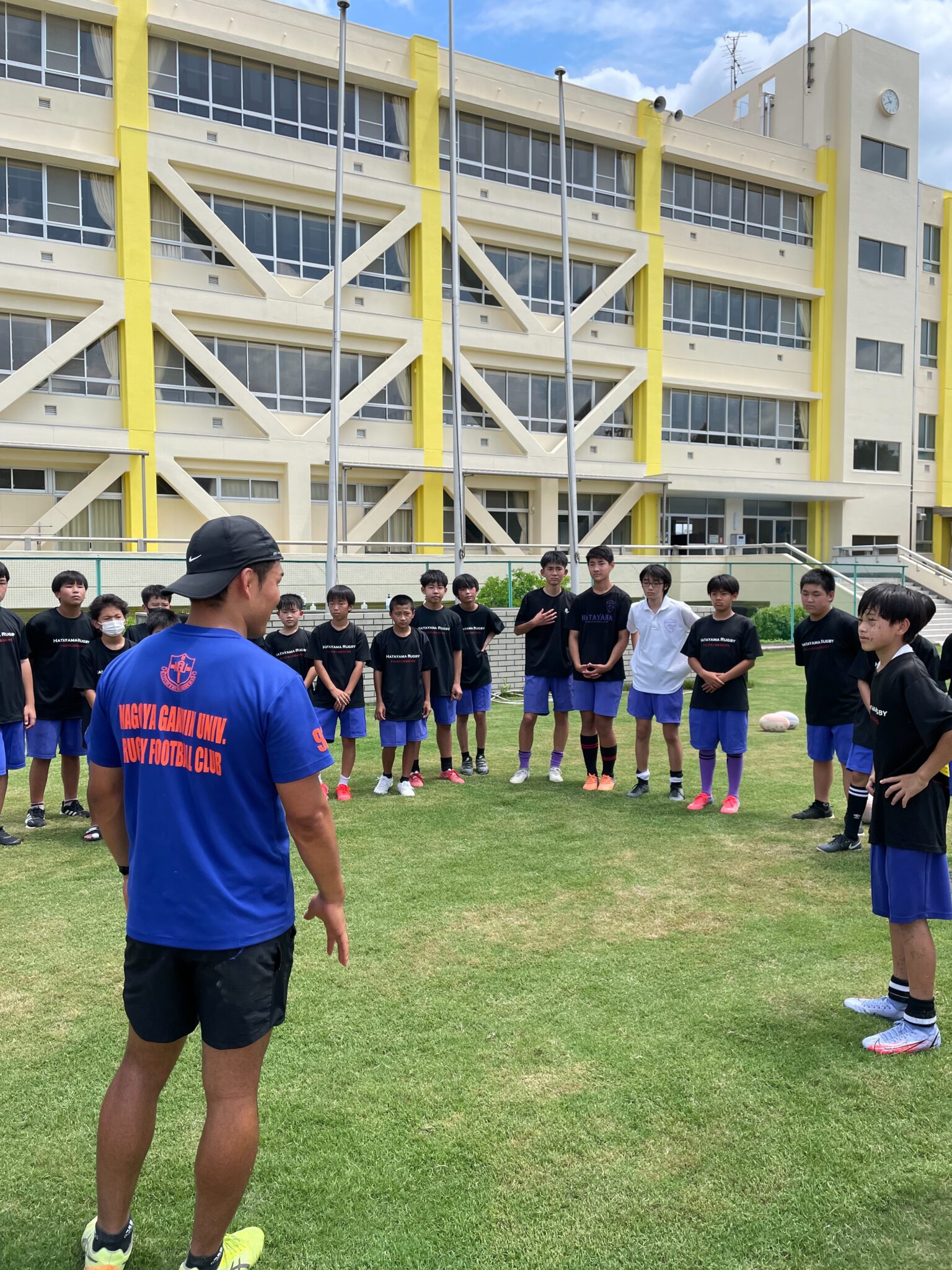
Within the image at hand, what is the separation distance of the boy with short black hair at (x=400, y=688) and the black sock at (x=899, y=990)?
16.4 feet

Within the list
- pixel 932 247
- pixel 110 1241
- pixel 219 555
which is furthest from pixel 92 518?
pixel 932 247

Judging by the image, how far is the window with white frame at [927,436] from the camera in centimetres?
3494

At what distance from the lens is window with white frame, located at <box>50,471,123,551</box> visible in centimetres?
2212

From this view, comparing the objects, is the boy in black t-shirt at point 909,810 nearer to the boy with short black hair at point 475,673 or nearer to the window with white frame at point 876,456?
the boy with short black hair at point 475,673

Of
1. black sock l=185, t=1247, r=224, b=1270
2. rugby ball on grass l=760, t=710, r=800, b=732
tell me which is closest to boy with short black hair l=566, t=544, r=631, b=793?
rugby ball on grass l=760, t=710, r=800, b=732

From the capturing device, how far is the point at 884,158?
32656mm

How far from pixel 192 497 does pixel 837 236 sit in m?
Result: 24.6

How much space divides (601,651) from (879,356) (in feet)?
98.7

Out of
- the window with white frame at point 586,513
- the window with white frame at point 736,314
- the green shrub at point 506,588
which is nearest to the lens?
the green shrub at point 506,588

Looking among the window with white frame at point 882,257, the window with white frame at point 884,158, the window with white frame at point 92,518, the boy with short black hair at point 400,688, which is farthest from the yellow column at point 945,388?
the boy with short black hair at point 400,688

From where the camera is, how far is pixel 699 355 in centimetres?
3047

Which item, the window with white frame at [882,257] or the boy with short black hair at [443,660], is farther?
the window with white frame at [882,257]

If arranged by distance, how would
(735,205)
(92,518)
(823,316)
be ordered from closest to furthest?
(92,518), (735,205), (823,316)

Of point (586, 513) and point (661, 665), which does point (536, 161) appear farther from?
point (661, 665)
